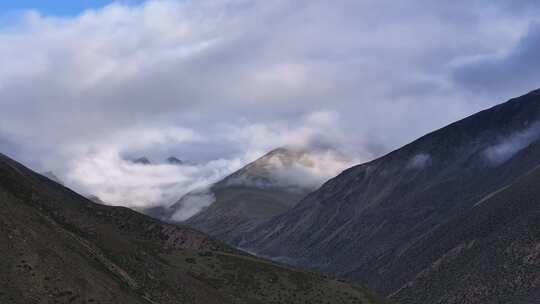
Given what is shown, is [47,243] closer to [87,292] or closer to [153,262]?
[87,292]

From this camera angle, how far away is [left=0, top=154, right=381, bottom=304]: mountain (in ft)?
270

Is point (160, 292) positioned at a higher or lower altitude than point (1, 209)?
lower

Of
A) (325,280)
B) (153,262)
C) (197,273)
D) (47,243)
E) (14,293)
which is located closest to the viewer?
(14,293)

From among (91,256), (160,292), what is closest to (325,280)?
(160,292)

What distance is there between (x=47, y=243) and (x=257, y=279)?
56.3 metres

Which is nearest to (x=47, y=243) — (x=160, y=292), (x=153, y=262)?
(x=160, y=292)

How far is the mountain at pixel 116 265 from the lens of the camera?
270 feet

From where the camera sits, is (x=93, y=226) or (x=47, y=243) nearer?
(x=47, y=243)

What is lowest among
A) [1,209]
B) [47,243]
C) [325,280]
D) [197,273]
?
[325,280]

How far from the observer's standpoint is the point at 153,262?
122125 mm

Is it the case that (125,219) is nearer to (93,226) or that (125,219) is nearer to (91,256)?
(93,226)

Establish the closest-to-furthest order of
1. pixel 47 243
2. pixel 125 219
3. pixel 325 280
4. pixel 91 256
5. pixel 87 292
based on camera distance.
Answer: pixel 87 292 → pixel 47 243 → pixel 91 256 → pixel 325 280 → pixel 125 219

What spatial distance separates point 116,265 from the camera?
104062 millimetres

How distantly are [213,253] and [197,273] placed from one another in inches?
608
